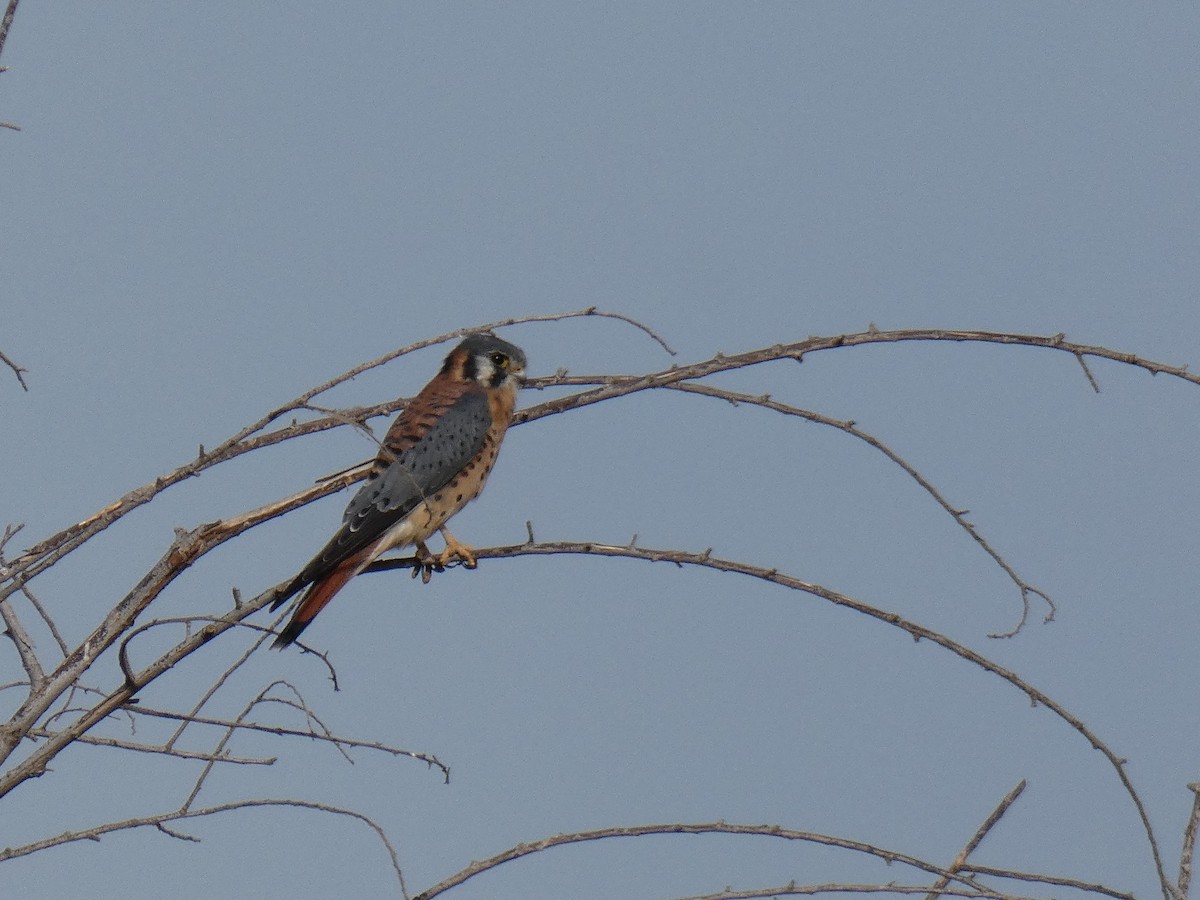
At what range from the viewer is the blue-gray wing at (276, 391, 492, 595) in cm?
350

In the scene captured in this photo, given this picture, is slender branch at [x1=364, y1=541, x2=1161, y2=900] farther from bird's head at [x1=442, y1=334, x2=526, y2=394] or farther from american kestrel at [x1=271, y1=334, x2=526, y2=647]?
bird's head at [x1=442, y1=334, x2=526, y2=394]

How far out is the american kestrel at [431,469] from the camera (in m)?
3.50

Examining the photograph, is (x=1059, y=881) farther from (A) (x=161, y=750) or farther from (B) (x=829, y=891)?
(A) (x=161, y=750)

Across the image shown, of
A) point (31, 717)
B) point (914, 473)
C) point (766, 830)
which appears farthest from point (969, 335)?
point (31, 717)

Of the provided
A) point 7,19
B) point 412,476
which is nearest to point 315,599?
point 412,476

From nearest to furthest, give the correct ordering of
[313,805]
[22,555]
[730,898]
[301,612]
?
[730,898] → [313,805] → [22,555] → [301,612]

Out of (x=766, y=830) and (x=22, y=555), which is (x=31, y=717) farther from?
(x=766, y=830)

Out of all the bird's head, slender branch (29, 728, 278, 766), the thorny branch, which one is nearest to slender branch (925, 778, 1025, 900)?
the thorny branch

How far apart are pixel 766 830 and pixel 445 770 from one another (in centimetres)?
61

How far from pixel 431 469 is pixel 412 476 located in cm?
80

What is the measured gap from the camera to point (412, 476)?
10.5 ft

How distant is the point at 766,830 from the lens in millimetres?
2154

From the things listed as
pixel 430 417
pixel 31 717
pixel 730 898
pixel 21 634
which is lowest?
pixel 730 898

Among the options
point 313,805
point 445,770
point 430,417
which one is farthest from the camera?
point 430,417
